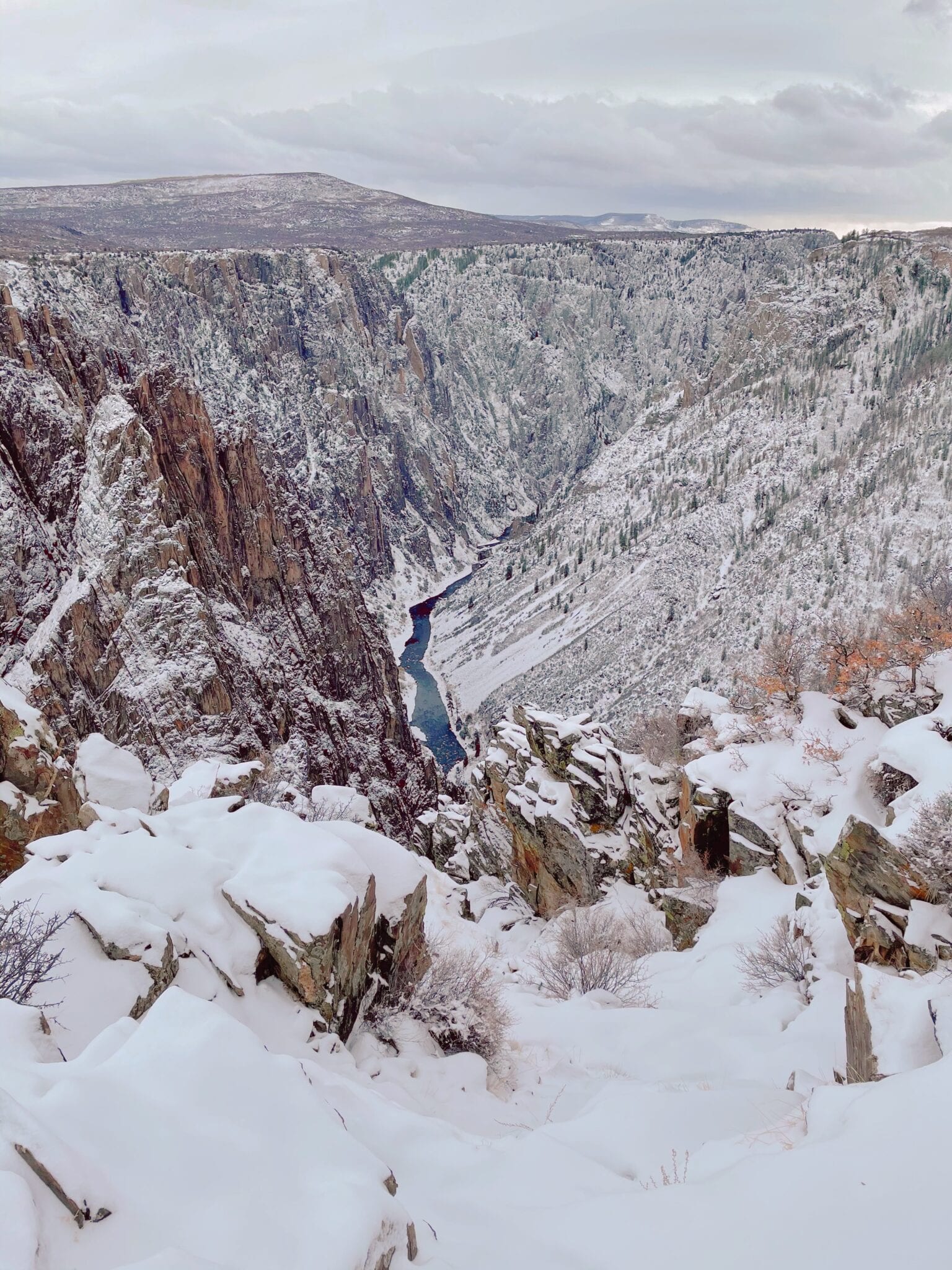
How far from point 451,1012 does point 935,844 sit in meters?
12.4

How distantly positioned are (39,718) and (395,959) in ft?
55.2

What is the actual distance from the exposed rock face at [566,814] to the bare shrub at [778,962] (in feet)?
34.2

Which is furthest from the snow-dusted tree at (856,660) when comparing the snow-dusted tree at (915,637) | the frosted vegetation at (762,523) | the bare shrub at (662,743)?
the frosted vegetation at (762,523)

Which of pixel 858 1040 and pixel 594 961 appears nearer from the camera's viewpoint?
pixel 858 1040

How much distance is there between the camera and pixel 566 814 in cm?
3725

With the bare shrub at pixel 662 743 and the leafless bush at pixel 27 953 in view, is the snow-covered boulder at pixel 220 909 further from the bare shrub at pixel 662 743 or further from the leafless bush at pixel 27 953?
the bare shrub at pixel 662 743

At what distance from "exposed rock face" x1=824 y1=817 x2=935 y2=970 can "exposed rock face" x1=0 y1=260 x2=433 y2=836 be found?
171 ft

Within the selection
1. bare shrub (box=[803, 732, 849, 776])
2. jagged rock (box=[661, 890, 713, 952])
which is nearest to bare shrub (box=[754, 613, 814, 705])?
bare shrub (box=[803, 732, 849, 776])

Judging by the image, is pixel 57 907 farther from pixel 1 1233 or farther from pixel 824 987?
pixel 824 987

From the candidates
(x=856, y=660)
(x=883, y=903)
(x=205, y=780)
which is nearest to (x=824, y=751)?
(x=856, y=660)

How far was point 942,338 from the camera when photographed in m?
170

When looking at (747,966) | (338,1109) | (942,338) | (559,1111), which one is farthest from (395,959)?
(942,338)

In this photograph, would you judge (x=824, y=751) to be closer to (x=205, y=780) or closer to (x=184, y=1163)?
(x=184, y=1163)

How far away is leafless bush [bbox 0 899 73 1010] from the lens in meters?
12.0
